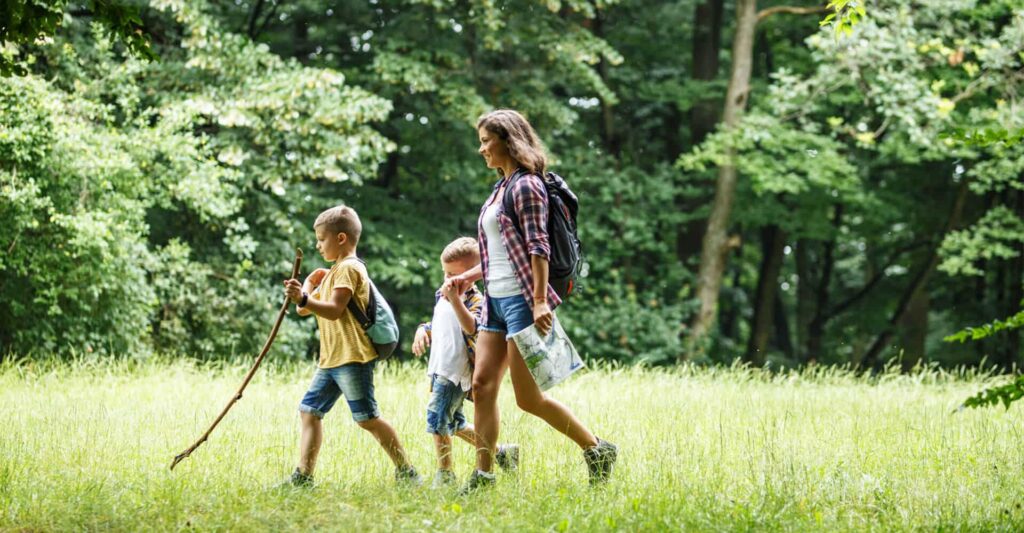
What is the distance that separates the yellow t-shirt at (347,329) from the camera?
502 centimetres

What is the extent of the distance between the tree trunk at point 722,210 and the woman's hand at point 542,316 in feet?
40.0

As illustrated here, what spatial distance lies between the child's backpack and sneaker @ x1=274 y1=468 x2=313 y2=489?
0.70 metres

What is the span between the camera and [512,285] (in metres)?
4.84

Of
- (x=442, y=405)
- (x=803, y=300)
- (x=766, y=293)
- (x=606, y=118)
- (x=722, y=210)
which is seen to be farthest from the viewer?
(x=803, y=300)

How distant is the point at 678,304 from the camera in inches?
663

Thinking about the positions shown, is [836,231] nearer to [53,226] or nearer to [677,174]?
[677,174]

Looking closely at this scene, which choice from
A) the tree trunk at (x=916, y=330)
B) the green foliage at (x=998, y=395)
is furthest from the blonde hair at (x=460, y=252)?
the tree trunk at (x=916, y=330)

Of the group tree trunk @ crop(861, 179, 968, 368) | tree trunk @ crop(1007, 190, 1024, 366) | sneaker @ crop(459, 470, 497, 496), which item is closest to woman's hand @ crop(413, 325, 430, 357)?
sneaker @ crop(459, 470, 497, 496)

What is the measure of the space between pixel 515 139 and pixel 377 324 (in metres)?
1.14

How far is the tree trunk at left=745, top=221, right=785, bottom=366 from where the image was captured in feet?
67.4

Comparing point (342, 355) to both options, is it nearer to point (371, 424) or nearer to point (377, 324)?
point (377, 324)

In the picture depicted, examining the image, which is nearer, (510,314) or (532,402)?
(510,314)

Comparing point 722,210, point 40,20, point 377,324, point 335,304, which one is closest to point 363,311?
point 377,324

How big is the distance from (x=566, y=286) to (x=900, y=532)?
1.85 m
